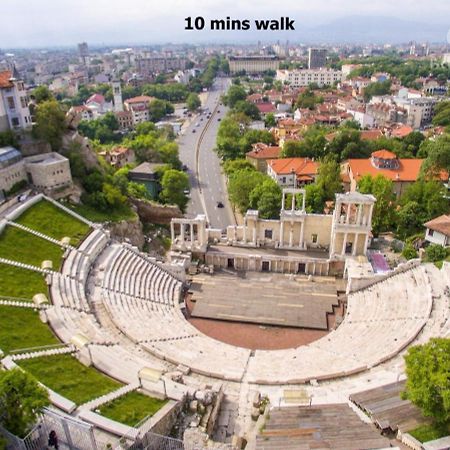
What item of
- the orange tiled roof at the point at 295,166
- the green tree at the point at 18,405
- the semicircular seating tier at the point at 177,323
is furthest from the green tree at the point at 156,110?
the green tree at the point at 18,405

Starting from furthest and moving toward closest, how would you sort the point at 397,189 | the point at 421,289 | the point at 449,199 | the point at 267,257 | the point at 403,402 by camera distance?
the point at 397,189 < the point at 449,199 < the point at 267,257 < the point at 421,289 < the point at 403,402

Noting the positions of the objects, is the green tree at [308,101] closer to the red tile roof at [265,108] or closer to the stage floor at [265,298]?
the red tile roof at [265,108]

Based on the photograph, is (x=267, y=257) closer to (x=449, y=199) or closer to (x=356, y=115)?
(x=449, y=199)

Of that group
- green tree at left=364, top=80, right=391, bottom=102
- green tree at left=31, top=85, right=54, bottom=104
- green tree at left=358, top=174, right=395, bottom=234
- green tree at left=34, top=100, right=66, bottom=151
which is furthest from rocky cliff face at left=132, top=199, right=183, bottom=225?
green tree at left=364, top=80, right=391, bottom=102

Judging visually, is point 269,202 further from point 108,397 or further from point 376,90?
point 376,90

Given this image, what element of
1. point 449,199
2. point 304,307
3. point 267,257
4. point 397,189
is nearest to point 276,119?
point 397,189

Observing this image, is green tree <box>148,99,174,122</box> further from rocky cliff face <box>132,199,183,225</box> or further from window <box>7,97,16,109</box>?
window <box>7,97,16,109</box>
